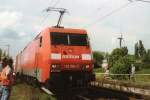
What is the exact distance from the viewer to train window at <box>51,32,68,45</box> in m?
17.0

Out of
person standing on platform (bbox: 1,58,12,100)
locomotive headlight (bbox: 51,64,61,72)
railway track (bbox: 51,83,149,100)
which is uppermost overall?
locomotive headlight (bbox: 51,64,61,72)

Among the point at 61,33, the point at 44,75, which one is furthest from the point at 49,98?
the point at 61,33

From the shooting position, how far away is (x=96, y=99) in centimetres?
1538

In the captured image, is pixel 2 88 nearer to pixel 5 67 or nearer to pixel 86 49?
pixel 5 67

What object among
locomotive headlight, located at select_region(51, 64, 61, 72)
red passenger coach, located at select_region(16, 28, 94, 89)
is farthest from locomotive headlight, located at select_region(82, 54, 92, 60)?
locomotive headlight, located at select_region(51, 64, 61, 72)

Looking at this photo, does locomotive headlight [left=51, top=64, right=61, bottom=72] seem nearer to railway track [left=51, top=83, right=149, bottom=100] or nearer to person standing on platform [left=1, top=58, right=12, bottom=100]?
railway track [left=51, top=83, right=149, bottom=100]

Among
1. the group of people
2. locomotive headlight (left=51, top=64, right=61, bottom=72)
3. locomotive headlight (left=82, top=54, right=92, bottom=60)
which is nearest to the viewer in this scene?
the group of people

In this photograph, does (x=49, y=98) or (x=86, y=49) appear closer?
(x=49, y=98)

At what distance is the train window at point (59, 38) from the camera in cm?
1702

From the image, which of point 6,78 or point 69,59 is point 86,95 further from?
point 6,78

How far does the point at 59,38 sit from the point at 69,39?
1.67 ft

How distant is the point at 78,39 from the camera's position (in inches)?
692

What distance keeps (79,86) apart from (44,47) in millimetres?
2561

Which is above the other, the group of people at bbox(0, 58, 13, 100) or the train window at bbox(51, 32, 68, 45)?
the train window at bbox(51, 32, 68, 45)
